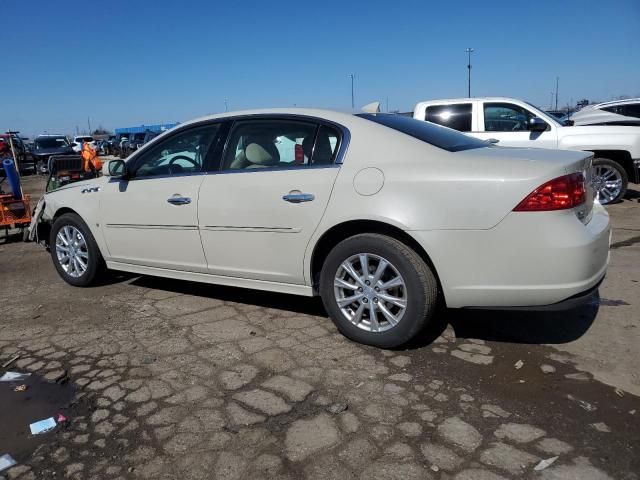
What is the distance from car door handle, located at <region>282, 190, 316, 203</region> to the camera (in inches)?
140

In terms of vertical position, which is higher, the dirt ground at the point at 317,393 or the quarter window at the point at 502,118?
the quarter window at the point at 502,118

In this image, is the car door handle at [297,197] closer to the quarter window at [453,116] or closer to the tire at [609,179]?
the quarter window at [453,116]

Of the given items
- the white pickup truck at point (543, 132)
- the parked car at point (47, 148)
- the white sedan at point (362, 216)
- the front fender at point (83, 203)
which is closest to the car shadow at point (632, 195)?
the white pickup truck at point (543, 132)

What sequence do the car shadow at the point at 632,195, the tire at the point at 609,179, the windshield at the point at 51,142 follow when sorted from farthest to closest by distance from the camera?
the windshield at the point at 51,142 < the car shadow at the point at 632,195 < the tire at the point at 609,179

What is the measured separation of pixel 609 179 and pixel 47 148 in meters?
27.5

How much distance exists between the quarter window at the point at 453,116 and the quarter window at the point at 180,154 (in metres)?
5.83

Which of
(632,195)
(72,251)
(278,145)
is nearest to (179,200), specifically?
(278,145)

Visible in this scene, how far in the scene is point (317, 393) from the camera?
302 centimetres

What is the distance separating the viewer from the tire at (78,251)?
5.04m

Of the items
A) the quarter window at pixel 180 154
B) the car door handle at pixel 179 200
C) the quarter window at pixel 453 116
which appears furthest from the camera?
the quarter window at pixel 453 116

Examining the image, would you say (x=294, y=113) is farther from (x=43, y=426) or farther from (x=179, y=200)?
(x=43, y=426)

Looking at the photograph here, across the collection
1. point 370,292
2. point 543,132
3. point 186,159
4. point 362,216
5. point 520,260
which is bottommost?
point 370,292

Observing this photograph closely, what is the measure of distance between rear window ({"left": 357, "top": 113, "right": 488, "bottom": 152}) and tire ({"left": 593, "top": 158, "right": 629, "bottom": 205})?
5.97 meters

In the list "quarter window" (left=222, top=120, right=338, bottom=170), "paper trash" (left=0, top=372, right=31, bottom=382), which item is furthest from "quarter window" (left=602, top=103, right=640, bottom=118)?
"paper trash" (left=0, top=372, right=31, bottom=382)
